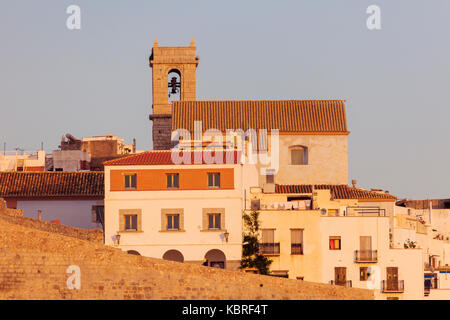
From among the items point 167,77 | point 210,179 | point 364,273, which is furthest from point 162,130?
point 364,273

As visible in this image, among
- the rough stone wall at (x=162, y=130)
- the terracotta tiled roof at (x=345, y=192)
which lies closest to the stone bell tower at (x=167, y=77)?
the rough stone wall at (x=162, y=130)

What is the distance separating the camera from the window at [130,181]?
5453 centimetres

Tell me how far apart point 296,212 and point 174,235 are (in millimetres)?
6651

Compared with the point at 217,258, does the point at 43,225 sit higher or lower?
higher

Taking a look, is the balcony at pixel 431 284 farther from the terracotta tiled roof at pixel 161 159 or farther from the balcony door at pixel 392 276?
the terracotta tiled roof at pixel 161 159

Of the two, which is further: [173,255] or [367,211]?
[367,211]

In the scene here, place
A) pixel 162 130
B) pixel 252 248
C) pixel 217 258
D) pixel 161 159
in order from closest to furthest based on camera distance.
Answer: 1. pixel 252 248
2. pixel 217 258
3. pixel 161 159
4. pixel 162 130

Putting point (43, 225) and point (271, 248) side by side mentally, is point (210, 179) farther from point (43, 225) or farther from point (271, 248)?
point (43, 225)

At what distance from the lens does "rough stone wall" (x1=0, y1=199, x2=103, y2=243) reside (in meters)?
38.8

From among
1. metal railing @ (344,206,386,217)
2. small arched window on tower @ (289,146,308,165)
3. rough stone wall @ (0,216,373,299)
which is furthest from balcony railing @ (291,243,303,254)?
rough stone wall @ (0,216,373,299)

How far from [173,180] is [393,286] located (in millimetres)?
13032

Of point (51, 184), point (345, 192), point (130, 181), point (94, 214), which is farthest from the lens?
point (345, 192)

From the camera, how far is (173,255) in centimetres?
5375

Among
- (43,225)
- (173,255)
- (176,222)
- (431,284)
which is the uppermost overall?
(176,222)
